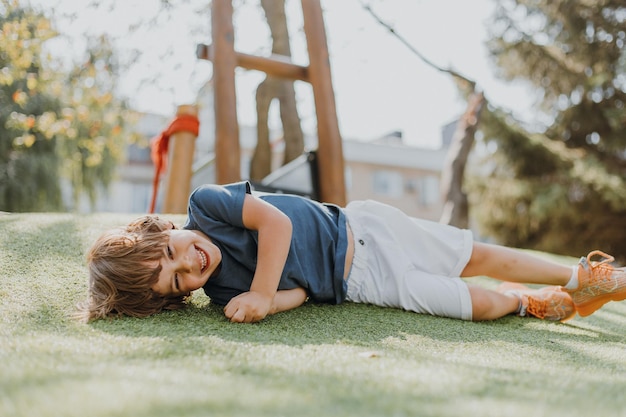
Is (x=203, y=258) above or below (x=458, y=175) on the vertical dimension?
above

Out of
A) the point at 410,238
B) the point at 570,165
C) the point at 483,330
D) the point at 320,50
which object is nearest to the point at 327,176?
the point at 320,50

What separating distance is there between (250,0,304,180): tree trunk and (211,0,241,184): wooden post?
5.40ft

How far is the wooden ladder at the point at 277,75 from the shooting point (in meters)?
2.97

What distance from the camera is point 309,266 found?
1698 mm

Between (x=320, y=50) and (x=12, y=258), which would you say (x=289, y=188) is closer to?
(x=320, y=50)

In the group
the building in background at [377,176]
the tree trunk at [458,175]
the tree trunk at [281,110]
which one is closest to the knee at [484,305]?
the tree trunk at [281,110]

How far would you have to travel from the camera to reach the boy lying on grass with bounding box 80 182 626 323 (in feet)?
4.76

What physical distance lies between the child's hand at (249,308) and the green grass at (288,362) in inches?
1.4

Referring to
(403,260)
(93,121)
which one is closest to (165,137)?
(403,260)

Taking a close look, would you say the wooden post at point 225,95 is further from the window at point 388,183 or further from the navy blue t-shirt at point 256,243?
the window at point 388,183

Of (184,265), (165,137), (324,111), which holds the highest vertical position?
(324,111)

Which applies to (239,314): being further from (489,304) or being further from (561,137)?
(561,137)

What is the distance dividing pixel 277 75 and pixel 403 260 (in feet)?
6.11

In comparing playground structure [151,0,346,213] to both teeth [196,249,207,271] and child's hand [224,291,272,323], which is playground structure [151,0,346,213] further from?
child's hand [224,291,272,323]
